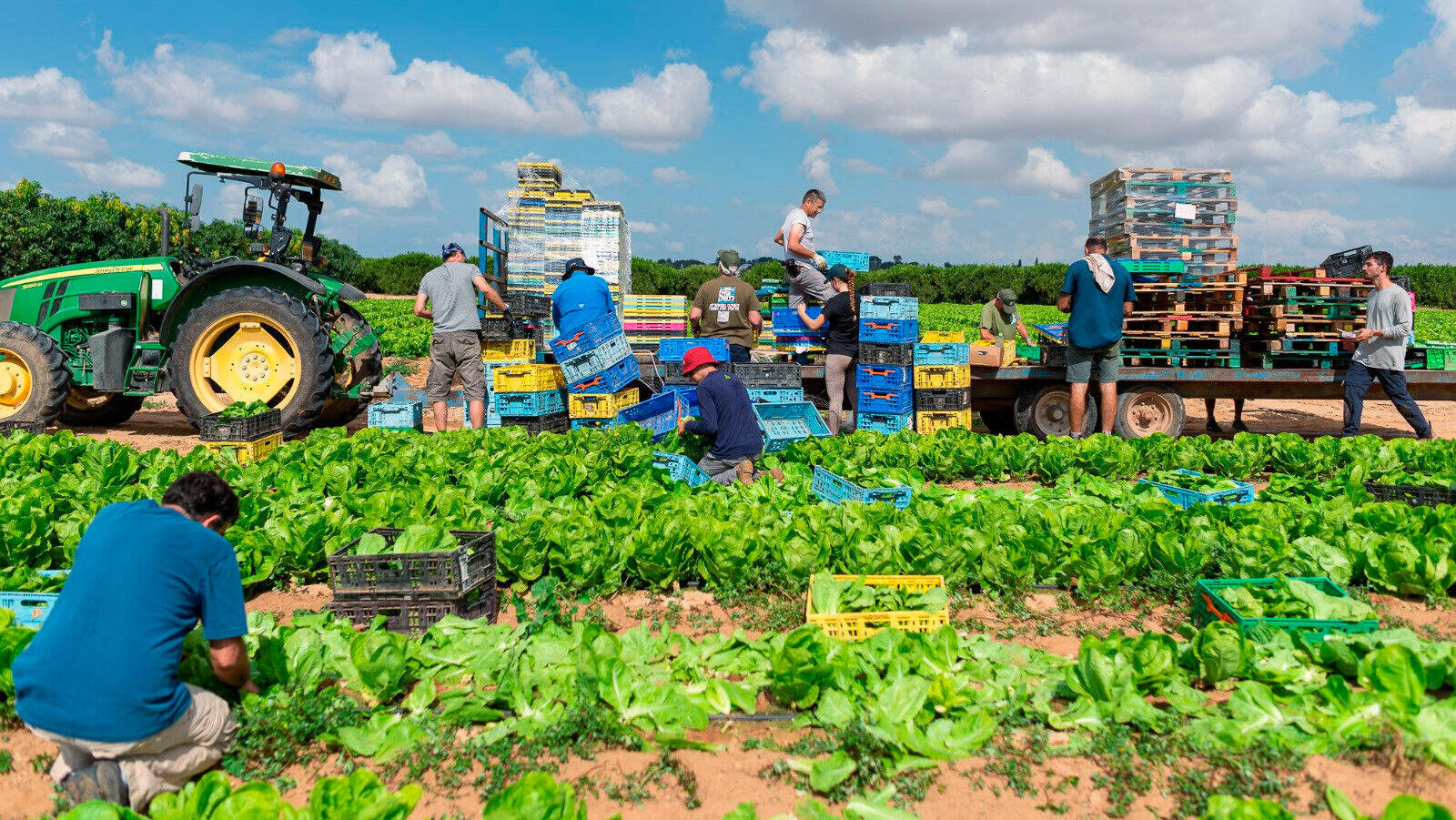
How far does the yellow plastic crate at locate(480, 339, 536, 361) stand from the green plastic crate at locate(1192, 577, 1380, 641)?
7628 mm

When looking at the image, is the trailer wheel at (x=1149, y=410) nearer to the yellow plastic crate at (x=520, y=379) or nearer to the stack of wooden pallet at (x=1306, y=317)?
the stack of wooden pallet at (x=1306, y=317)

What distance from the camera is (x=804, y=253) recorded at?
401 inches

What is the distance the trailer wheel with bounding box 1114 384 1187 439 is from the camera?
10508mm

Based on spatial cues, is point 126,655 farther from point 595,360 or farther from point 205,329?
point 205,329

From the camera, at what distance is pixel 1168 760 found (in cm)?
329

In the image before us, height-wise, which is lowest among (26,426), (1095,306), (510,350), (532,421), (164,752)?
(164,752)

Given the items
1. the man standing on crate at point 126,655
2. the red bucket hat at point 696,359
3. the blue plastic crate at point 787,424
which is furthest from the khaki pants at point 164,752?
the blue plastic crate at point 787,424

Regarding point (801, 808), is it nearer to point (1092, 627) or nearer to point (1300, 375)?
point (1092, 627)

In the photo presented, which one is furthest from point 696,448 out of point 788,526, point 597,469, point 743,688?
point 743,688

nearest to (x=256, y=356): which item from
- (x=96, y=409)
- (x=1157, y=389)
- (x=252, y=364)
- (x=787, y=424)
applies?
(x=252, y=364)

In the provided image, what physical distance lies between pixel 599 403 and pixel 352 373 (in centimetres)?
326

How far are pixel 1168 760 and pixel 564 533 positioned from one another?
3.29 m

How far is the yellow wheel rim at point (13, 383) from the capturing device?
10.1 metres

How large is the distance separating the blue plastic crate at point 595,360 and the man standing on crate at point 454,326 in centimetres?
111
